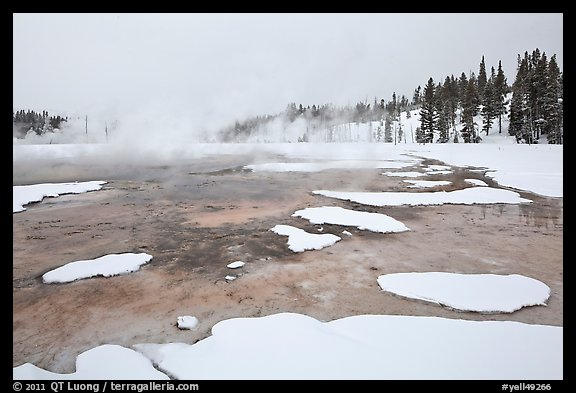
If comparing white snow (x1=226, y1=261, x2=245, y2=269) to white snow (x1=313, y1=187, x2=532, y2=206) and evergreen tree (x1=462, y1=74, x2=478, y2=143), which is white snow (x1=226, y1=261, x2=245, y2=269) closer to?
white snow (x1=313, y1=187, x2=532, y2=206)

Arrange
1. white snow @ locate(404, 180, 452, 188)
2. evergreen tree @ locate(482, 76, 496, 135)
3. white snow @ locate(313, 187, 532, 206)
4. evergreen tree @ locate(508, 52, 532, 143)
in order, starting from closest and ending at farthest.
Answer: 1. white snow @ locate(313, 187, 532, 206)
2. white snow @ locate(404, 180, 452, 188)
3. evergreen tree @ locate(508, 52, 532, 143)
4. evergreen tree @ locate(482, 76, 496, 135)

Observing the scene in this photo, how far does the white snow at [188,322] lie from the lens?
4.66m

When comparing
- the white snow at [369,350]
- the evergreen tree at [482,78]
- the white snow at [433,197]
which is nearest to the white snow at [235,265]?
the white snow at [369,350]

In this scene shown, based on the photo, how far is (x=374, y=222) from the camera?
9992 mm

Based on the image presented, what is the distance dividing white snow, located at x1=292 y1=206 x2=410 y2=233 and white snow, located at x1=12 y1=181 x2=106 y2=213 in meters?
10.3

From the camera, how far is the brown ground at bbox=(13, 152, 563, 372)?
4.85 meters

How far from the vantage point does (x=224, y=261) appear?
7.17 meters

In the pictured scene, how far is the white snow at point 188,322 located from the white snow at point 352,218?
5.62 m

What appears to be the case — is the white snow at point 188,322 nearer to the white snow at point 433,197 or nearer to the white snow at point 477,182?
the white snow at point 433,197

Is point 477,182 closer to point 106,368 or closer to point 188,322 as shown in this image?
point 188,322

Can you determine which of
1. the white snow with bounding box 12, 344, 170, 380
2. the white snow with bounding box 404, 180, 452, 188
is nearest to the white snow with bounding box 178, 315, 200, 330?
the white snow with bounding box 12, 344, 170, 380

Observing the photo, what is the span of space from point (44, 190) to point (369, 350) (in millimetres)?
17130
